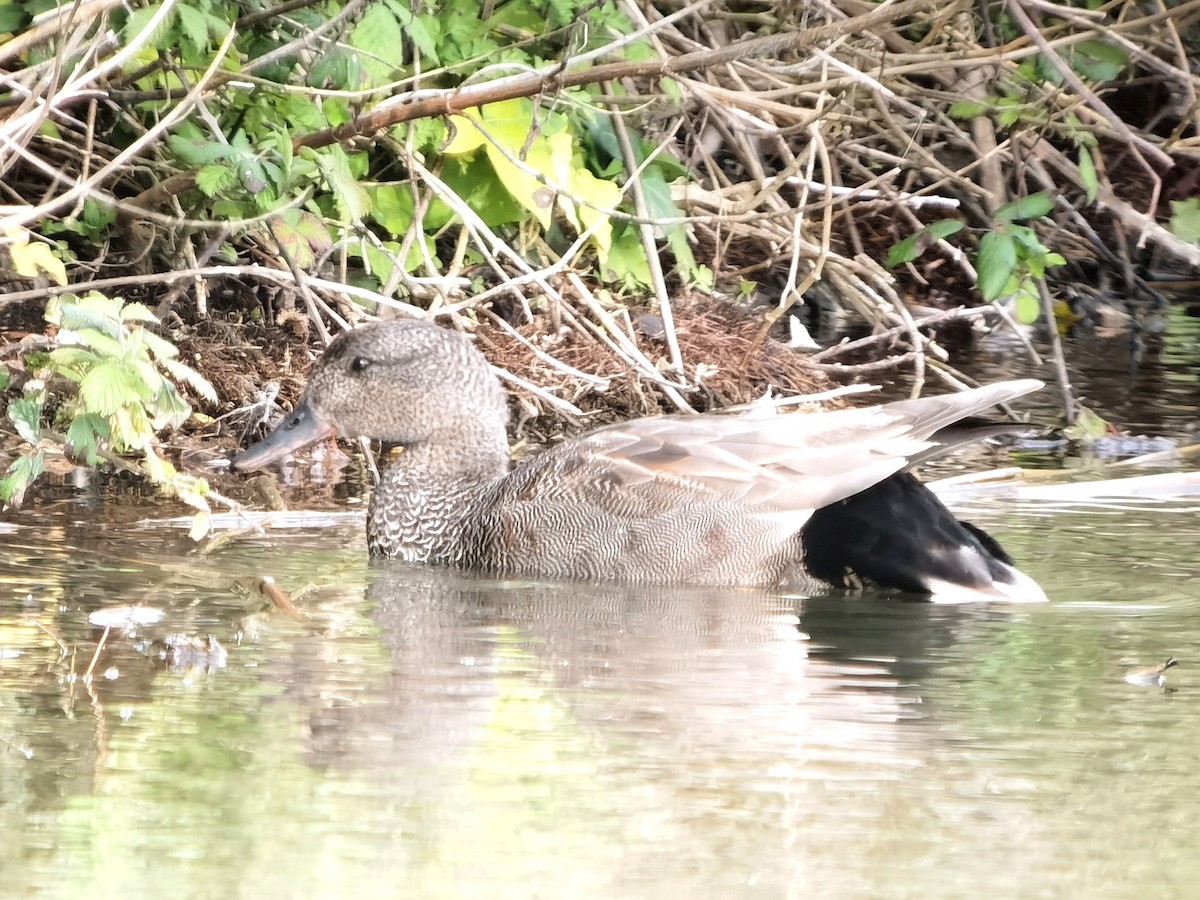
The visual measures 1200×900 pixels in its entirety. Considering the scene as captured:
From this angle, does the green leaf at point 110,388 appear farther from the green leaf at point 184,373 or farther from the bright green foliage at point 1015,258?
the bright green foliage at point 1015,258

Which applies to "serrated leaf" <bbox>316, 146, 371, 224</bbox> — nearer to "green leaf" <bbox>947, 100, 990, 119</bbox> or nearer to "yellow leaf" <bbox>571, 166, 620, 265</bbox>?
"yellow leaf" <bbox>571, 166, 620, 265</bbox>

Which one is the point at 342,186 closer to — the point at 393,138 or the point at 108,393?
the point at 393,138

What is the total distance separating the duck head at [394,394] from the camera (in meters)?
6.07

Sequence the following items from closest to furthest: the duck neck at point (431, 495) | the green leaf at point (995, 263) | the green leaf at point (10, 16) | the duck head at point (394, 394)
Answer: the duck neck at point (431, 495) → the duck head at point (394, 394) → the green leaf at point (10, 16) → the green leaf at point (995, 263)

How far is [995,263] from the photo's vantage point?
23.9 ft

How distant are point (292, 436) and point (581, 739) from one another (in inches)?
103

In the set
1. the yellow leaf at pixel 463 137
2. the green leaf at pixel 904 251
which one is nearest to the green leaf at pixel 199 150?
the yellow leaf at pixel 463 137

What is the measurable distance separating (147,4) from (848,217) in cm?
407

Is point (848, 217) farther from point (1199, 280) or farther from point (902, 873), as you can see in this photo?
point (902, 873)


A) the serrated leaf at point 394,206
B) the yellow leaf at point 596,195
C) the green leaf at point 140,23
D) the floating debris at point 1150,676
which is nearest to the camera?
the floating debris at point 1150,676

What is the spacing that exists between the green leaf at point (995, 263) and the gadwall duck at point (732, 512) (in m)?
1.69

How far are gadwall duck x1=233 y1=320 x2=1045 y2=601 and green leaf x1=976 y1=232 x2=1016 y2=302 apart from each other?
169 centimetres

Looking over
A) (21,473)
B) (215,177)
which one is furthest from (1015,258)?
(21,473)

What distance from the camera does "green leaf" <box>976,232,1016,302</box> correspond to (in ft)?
23.8
